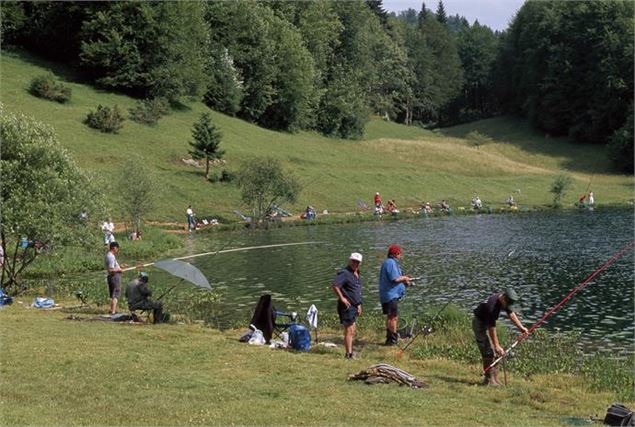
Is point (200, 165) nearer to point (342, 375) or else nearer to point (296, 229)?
point (296, 229)

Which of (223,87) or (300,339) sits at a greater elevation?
(223,87)

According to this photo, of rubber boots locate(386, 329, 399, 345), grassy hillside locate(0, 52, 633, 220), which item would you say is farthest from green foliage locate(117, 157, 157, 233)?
rubber boots locate(386, 329, 399, 345)

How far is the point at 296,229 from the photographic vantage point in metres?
59.1

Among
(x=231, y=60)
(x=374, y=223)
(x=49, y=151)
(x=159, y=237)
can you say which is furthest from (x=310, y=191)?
(x=49, y=151)

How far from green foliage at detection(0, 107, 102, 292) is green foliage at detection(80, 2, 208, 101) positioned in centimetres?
5397

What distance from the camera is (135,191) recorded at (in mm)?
49500

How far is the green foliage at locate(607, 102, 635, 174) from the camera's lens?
4040 inches

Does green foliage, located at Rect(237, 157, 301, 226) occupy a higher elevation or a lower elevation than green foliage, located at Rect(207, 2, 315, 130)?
lower

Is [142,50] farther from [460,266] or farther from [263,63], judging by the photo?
[460,266]

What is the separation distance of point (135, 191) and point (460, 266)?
22.7 metres

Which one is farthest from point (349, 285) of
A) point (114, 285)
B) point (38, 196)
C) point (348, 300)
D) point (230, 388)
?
point (38, 196)

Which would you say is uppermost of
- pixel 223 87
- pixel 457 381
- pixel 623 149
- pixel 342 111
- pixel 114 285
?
pixel 223 87

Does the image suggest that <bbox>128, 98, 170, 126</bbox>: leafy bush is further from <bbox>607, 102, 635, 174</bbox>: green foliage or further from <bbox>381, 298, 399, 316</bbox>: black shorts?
<bbox>607, 102, 635, 174</bbox>: green foliage

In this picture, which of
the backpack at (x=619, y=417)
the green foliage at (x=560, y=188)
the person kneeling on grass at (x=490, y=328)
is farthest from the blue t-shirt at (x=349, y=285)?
the green foliage at (x=560, y=188)
